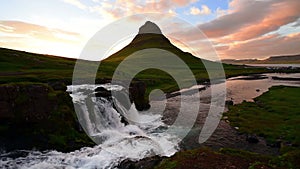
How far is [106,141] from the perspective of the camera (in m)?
29.7

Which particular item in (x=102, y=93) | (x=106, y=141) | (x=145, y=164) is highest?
(x=102, y=93)

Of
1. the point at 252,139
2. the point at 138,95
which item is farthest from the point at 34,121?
the point at 138,95

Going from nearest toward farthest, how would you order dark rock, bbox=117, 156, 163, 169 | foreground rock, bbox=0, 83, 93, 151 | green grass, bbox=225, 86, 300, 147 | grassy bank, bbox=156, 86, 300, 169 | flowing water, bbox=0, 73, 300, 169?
grassy bank, bbox=156, 86, 300, 169, dark rock, bbox=117, 156, 163, 169, flowing water, bbox=0, 73, 300, 169, foreground rock, bbox=0, 83, 93, 151, green grass, bbox=225, 86, 300, 147

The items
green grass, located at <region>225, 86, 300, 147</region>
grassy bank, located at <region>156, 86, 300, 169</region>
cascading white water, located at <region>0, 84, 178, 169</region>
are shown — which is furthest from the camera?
green grass, located at <region>225, 86, 300, 147</region>

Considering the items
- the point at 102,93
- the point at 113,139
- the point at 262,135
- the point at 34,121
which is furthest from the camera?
the point at 102,93

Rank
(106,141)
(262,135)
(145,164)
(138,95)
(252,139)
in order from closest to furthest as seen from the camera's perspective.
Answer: (145,164) < (106,141) < (252,139) < (262,135) < (138,95)

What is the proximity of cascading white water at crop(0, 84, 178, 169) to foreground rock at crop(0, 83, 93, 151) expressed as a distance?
1.47m

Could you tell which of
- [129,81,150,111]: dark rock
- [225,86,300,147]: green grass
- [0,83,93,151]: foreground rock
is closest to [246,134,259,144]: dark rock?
[225,86,300,147]: green grass

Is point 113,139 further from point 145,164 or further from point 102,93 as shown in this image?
point 145,164

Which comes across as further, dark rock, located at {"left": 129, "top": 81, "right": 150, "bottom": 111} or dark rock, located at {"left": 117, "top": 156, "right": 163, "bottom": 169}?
dark rock, located at {"left": 129, "top": 81, "right": 150, "bottom": 111}

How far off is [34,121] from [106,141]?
8.05 meters

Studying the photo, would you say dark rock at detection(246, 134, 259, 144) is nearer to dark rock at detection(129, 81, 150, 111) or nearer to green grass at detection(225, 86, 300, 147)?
green grass at detection(225, 86, 300, 147)

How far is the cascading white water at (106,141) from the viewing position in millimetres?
22328

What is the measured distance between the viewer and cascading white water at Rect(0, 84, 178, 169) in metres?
22.3
